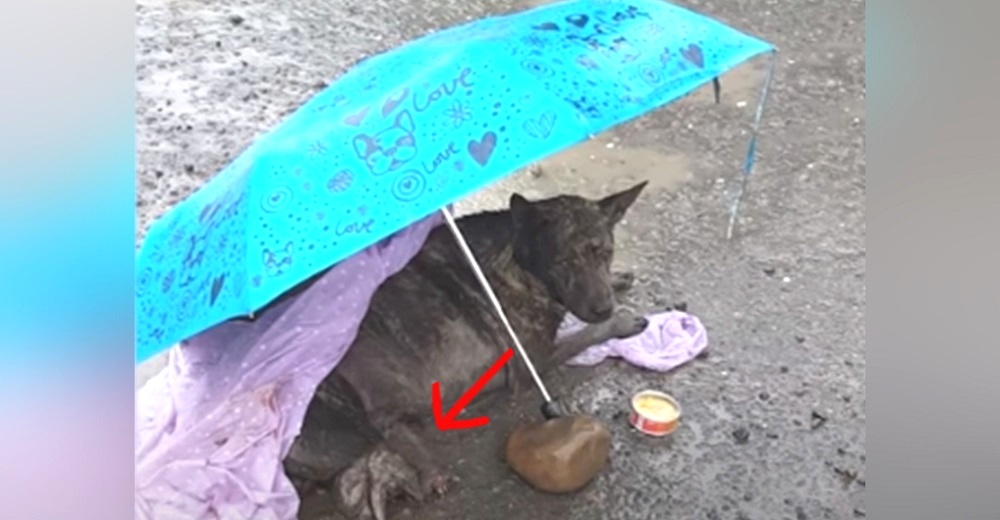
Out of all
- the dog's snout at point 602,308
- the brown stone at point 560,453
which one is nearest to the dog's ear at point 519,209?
the dog's snout at point 602,308

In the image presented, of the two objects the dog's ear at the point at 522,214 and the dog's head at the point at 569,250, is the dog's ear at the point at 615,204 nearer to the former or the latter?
the dog's head at the point at 569,250

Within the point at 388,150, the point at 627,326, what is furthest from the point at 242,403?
the point at 627,326

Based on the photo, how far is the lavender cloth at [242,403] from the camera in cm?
241

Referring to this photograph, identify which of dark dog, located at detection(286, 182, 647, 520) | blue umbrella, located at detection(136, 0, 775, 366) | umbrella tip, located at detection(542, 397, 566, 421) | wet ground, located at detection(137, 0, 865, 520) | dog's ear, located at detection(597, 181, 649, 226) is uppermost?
blue umbrella, located at detection(136, 0, 775, 366)

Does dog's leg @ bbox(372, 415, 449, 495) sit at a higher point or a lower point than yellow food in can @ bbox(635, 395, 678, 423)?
higher

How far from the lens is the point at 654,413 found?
2.95 metres

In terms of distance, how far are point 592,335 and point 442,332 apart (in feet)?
1.72

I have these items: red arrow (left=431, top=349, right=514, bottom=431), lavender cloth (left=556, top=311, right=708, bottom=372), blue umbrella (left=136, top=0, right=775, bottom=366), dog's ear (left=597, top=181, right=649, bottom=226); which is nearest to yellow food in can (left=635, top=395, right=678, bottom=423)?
lavender cloth (left=556, top=311, right=708, bottom=372)

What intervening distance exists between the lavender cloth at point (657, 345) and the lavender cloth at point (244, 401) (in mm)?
752

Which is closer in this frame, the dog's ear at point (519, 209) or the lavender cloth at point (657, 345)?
the dog's ear at point (519, 209)

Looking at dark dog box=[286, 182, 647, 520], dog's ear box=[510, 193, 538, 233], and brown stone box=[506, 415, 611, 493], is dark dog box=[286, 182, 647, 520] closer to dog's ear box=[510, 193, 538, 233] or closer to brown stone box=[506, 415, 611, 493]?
dog's ear box=[510, 193, 538, 233]

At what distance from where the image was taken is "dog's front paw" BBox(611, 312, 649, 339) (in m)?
3.20

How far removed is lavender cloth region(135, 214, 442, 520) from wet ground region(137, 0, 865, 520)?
0.38 metres
